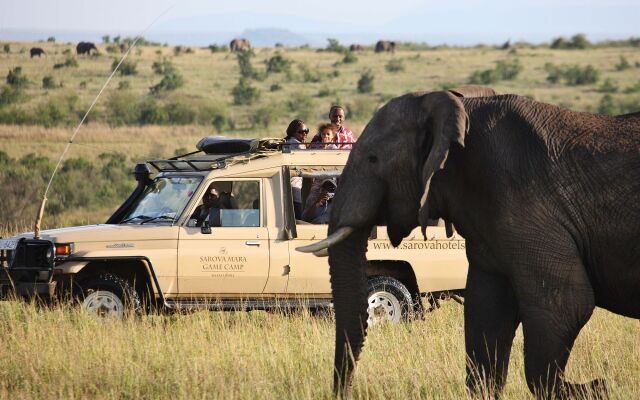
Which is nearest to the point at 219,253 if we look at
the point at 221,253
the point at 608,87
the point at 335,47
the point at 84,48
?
the point at 221,253

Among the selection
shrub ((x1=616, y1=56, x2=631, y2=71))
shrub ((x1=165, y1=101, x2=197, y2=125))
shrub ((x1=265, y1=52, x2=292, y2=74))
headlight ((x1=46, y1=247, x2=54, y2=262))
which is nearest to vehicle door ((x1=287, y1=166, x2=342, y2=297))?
headlight ((x1=46, y1=247, x2=54, y2=262))

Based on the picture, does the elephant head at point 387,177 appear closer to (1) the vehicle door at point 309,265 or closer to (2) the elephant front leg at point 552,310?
(2) the elephant front leg at point 552,310

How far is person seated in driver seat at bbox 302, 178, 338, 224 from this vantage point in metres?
12.5

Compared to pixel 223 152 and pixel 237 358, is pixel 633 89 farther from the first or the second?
pixel 237 358

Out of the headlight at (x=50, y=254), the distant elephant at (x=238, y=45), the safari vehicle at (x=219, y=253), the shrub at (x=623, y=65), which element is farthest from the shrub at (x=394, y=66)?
the headlight at (x=50, y=254)

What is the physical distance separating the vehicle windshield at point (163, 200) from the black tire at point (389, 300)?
1920 millimetres

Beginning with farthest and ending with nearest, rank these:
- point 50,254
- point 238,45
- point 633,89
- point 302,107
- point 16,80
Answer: point 238,45, point 633,89, point 16,80, point 302,107, point 50,254

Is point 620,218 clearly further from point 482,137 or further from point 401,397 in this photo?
point 401,397

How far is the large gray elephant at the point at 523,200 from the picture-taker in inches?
282

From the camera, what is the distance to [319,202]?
12.5 meters

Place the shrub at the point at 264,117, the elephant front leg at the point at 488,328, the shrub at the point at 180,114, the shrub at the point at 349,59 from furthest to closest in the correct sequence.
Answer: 1. the shrub at the point at 349,59
2. the shrub at the point at 180,114
3. the shrub at the point at 264,117
4. the elephant front leg at the point at 488,328

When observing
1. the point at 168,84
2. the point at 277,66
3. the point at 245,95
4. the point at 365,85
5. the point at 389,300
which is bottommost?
the point at 389,300

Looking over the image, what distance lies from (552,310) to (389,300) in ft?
17.4

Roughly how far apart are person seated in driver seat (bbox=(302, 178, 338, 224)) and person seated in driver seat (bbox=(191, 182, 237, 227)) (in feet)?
2.51
